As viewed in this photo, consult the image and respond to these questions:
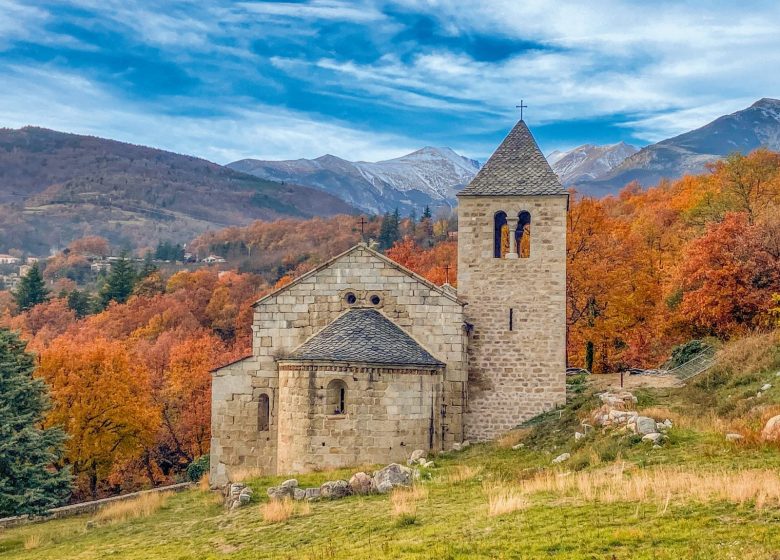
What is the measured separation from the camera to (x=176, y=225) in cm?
18662

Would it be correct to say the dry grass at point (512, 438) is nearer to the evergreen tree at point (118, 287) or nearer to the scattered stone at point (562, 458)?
the scattered stone at point (562, 458)

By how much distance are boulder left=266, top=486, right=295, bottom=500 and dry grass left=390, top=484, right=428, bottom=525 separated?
7.66ft

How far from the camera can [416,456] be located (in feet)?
66.9

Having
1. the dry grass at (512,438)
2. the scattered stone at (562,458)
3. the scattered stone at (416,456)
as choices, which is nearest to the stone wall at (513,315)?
the dry grass at (512,438)

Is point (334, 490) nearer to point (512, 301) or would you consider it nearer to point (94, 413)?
point (512, 301)

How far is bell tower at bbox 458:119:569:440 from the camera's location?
23.8 m

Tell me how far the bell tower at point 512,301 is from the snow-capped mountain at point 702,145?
145 meters

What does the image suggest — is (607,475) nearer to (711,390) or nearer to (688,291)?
(711,390)

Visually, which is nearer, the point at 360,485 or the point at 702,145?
the point at 360,485

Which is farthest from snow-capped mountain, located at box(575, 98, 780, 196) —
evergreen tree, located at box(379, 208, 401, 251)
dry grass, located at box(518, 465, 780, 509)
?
dry grass, located at box(518, 465, 780, 509)

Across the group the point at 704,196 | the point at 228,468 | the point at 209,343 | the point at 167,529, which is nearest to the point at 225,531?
the point at 167,529

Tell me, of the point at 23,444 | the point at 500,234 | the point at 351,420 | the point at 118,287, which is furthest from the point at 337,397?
the point at 118,287

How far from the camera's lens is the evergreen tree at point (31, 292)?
70.9 m

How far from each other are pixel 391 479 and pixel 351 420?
510cm
